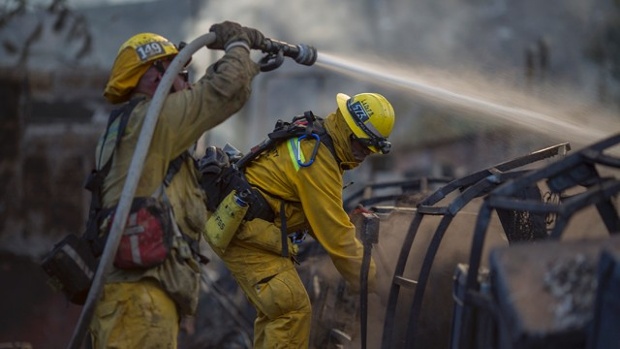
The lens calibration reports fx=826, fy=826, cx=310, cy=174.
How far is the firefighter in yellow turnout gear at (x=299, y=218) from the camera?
4973mm

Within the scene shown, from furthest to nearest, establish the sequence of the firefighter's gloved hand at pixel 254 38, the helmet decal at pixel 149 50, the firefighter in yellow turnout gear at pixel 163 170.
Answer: the firefighter's gloved hand at pixel 254 38 → the helmet decal at pixel 149 50 → the firefighter in yellow turnout gear at pixel 163 170

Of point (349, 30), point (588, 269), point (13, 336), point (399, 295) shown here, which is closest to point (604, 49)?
point (349, 30)

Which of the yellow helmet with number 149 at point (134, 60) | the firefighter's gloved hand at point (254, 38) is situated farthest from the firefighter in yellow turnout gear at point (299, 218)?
the yellow helmet with number 149 at point (134, 60)

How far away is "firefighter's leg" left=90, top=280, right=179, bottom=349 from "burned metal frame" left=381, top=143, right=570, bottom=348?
1.19m

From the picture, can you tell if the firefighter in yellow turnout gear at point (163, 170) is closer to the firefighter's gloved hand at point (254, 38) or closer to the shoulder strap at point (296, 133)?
the firefighter's gloved hand at point (254, 38)

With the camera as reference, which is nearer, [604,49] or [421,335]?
[421,335]

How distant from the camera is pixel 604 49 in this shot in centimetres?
2594

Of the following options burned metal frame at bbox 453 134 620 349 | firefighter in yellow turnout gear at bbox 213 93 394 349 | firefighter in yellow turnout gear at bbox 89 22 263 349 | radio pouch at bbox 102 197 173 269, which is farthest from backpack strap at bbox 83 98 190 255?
burned metal frame at bbox 453 134 620 349

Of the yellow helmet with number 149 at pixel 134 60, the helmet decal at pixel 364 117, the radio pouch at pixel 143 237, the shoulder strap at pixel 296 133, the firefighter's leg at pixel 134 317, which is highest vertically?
the yellow helmet with number 149 at pixel 134 60

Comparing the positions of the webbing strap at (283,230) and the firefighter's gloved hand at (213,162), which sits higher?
the firefighter's gloved hand at (213,162)

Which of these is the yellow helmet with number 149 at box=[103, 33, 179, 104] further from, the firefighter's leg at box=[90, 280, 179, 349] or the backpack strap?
the firefighter's leg at box=[90, 280, 179, 349]

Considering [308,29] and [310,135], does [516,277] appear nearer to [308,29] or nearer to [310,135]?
[310,135]

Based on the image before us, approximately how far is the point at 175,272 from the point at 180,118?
2.50 feet

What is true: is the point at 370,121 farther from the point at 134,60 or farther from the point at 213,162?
the point at 134,60
